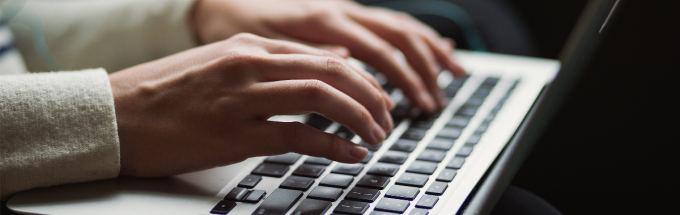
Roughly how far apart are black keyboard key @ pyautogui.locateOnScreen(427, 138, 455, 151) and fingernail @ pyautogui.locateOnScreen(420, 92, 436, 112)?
10cm

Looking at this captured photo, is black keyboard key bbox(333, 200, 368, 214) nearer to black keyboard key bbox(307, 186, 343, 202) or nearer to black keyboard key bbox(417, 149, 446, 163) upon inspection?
black keyboard key bbox(307, 186, 343, 202)

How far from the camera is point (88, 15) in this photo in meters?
0.78

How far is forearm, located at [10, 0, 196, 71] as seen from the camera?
0.77 m

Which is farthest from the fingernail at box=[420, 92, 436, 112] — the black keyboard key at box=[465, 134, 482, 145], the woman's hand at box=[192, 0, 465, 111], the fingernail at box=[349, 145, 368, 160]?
the fingernail at box=[349, 145, 368, 160]

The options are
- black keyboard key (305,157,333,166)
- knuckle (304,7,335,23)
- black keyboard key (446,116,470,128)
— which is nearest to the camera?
black keyboard key (305,157,333,166)

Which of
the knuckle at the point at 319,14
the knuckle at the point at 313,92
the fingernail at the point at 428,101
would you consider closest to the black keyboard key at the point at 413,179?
the knuckle at the point at 313,92

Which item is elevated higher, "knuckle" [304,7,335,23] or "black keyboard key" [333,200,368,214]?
"knuckle" [304,7,335,23]

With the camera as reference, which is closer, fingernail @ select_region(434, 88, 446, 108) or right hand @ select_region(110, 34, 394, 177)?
right hand @ select_region(110, 34, 394, 177)

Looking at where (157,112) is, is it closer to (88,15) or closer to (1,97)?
(1,97)

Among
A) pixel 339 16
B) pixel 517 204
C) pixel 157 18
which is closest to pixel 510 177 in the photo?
pixel 517 204

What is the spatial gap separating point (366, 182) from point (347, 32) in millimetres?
306

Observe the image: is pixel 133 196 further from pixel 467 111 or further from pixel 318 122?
pixel 467 111

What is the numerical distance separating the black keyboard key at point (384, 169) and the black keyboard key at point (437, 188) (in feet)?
0.14

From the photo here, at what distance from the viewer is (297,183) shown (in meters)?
0.44
